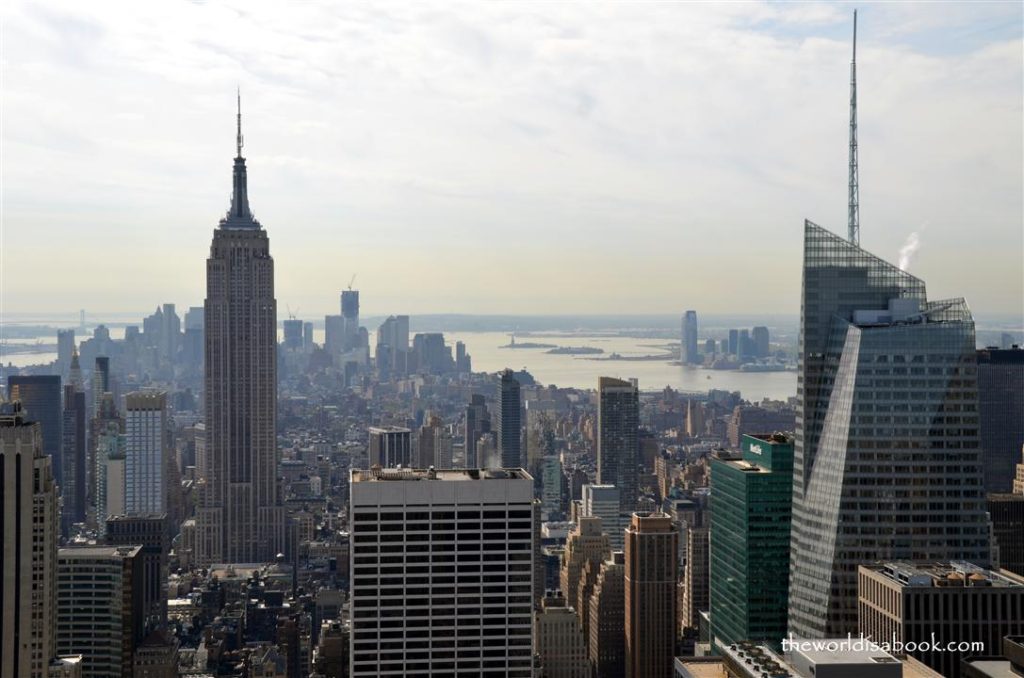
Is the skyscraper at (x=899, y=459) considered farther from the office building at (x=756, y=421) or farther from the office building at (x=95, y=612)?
the office building at (x=95, y=612)

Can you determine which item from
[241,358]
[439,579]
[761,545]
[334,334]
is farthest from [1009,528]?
[241,358]

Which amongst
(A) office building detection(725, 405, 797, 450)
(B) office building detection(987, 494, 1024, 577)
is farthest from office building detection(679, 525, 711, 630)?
(B) office building detection(987, 494, 1024, 577)

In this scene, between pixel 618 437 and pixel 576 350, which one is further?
pixel 618 437

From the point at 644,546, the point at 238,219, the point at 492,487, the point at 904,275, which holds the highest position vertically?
the point at 238,219

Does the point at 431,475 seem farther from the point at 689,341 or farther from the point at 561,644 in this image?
the point at 689,341

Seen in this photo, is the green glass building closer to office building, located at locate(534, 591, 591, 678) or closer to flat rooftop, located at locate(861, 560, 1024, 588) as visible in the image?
flat rooftop, located at locate(861, 560, 1024, 588)

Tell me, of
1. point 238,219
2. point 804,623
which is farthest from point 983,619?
point 238,219

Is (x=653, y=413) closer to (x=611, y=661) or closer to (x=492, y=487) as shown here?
(x=611, y=661)
